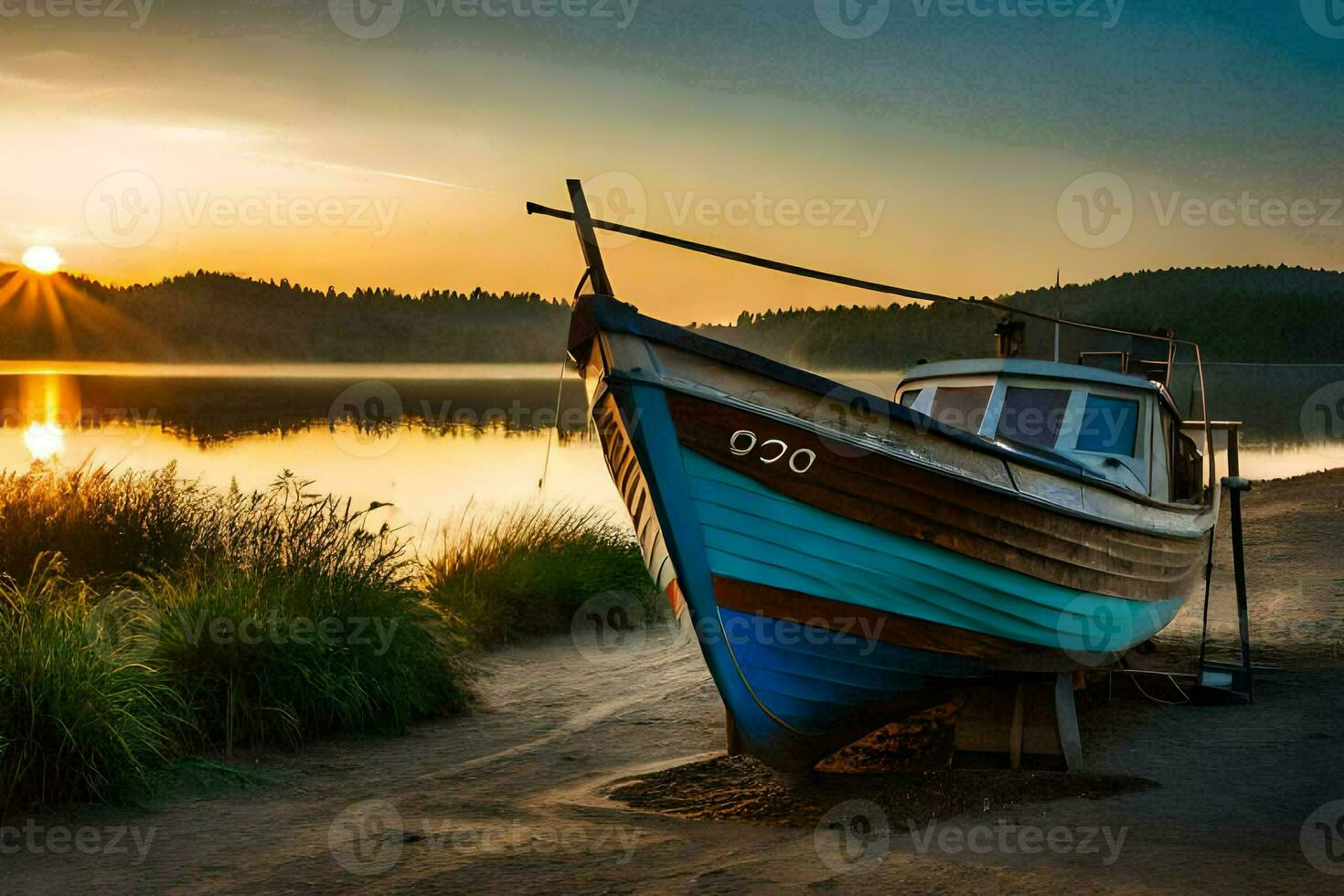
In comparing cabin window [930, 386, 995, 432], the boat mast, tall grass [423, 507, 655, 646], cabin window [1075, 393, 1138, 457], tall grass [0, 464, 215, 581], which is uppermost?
the boat mast

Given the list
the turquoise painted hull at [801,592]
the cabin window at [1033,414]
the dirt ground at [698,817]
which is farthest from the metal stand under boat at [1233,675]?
the turquoise painted hull at [801,592]

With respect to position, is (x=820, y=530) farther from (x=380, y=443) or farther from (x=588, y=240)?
(x=380, y=443)

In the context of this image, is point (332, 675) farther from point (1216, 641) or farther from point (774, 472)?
point (1216, 641)

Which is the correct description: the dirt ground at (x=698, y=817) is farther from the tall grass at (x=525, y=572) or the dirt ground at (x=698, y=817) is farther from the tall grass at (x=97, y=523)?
the tall grass at (x=97, y=523)

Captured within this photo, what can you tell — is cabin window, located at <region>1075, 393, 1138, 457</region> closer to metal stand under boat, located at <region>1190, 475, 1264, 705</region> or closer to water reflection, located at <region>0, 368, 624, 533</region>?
metal stand under boat, located at <region>1190, 475, 1264, 705</region>

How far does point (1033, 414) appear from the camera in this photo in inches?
357

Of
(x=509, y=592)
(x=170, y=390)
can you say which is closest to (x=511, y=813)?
(x=509, y=592)

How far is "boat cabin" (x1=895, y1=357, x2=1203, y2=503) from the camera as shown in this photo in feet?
29.6

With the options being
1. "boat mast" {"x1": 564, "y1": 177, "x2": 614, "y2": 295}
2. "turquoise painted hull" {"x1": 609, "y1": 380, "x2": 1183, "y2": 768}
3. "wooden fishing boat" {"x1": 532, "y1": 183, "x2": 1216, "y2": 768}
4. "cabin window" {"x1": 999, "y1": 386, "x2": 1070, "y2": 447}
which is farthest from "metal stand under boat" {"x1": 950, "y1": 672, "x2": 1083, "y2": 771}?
"boat mast" {"x1": 564, "y1": 177, "x2": 614, "y2": 295}

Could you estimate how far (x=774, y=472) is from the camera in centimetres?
626

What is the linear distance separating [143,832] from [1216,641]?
31.2 ft

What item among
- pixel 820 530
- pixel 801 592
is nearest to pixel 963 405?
pixel 820 530

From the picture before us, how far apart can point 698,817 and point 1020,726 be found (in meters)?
2.27

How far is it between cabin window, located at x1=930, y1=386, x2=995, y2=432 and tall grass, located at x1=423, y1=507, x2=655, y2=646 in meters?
4.77
